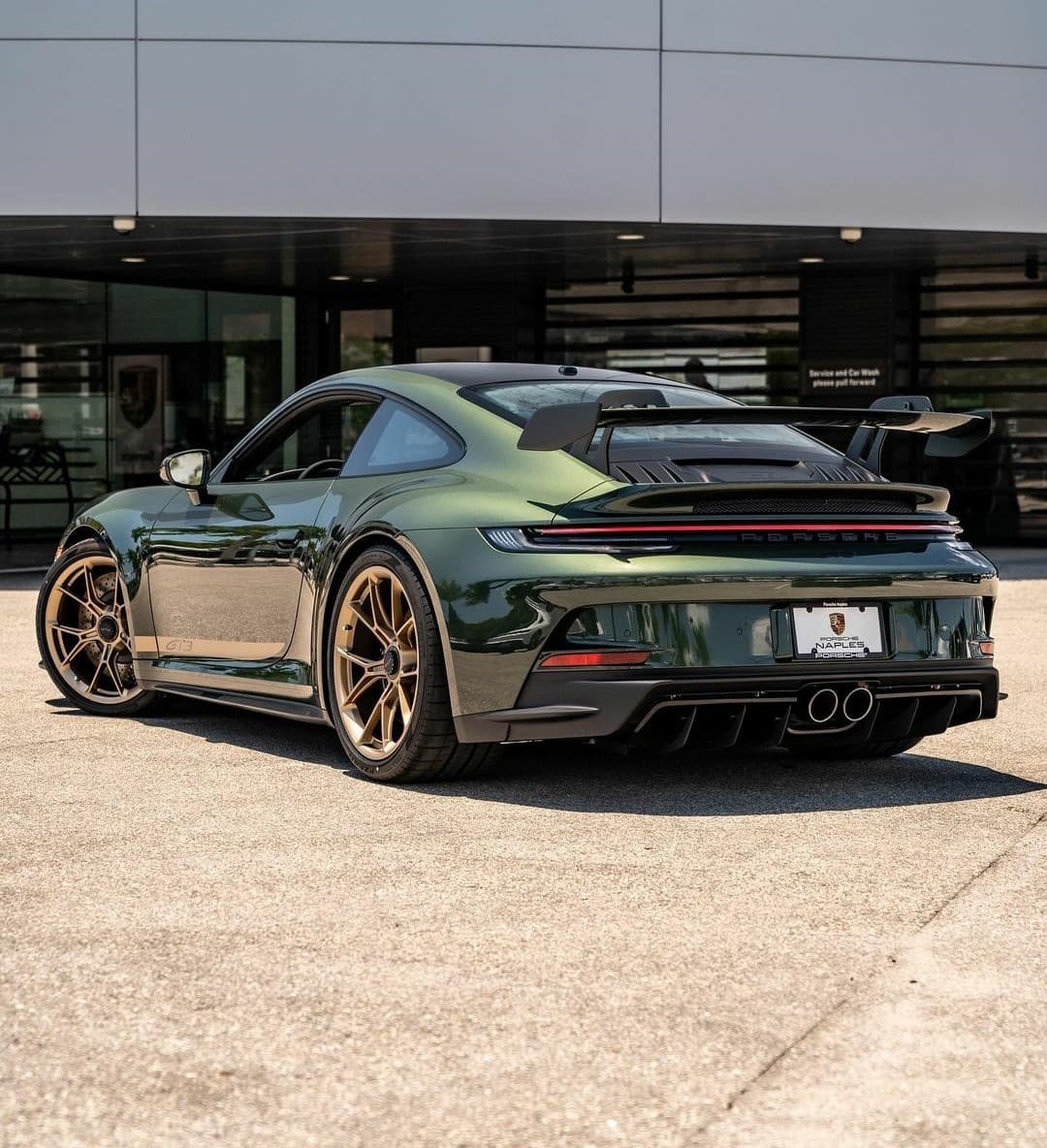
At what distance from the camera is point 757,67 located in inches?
627

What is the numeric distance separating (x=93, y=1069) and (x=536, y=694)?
243 centimetres

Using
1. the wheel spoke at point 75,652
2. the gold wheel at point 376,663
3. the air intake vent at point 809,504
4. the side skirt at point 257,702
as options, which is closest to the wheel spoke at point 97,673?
the wheel spoke at point 75,652

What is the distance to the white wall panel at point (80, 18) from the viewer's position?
15.4m

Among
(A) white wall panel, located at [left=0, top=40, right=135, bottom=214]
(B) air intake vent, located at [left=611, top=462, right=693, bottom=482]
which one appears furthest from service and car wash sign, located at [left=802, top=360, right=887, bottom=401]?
(B) air intake vent, located at [left=611, top=462, right=693, bottom=482]

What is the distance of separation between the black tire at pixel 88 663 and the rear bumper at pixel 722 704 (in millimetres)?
2381

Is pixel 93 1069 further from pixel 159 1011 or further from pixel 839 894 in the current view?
pixel 839 894

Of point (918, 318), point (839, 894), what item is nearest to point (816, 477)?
point (839, 894)

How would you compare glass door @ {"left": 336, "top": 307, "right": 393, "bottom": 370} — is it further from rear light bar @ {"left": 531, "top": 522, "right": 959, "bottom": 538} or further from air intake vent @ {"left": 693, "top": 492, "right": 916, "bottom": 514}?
rear light bar @ {"left": 531, "top": 522, "right": 959, "bottom": 538}

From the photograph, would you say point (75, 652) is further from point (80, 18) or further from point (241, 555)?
point (80, 18)

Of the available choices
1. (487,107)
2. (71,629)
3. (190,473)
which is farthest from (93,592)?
(487,107)

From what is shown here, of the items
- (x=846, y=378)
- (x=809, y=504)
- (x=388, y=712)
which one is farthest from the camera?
(x=846, y=378)

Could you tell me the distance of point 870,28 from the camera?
16125mm

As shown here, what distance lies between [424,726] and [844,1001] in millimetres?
2299

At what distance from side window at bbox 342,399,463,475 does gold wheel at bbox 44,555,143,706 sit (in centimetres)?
153
